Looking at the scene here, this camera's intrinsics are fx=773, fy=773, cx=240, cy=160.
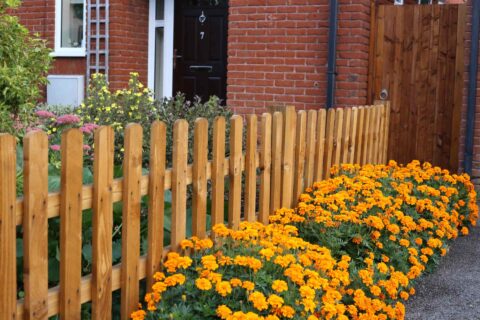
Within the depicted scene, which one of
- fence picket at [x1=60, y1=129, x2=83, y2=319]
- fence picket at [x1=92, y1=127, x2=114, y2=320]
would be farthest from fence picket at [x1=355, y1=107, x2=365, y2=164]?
fence picket at [x1=60, y1=129, x2=83, y2=319]

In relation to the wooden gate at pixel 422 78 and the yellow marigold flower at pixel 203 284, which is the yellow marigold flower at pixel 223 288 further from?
the wooden gate at pixel 422 78

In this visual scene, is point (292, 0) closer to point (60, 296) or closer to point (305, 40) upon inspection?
point (305, 40)

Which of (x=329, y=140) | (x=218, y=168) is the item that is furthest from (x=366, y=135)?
(x=218, y=168)

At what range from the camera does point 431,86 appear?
28.5 ft

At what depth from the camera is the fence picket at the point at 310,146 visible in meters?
5.64

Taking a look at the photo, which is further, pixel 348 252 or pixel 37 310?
pixel 348 252

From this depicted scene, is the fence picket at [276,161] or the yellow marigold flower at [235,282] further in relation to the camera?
the fence picket at [276,161]

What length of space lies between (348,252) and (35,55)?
8.83 feet

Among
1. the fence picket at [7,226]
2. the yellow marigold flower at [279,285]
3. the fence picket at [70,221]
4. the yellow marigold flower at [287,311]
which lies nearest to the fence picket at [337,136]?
the yellow marigold flower at [279,285]

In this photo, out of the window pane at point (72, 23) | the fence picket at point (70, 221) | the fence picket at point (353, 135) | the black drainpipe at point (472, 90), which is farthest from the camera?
the window pane at point (72, 23)

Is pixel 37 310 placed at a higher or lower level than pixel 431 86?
lower

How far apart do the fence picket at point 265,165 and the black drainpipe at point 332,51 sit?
4287 millimetres

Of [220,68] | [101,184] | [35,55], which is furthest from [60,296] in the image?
[220,68]

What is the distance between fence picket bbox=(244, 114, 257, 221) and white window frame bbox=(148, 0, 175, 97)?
7.12 m
